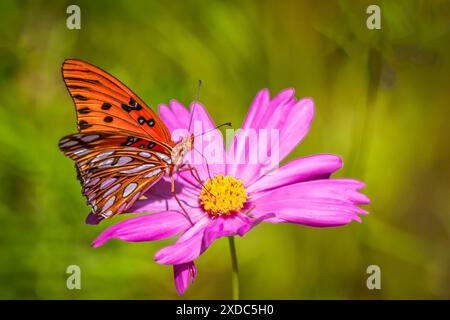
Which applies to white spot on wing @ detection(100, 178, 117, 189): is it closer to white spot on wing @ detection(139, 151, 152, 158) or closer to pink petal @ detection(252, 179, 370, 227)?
white spot on wing @ detection(139, 151, 152, 158)

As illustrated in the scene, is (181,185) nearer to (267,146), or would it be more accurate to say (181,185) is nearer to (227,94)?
(267,146)

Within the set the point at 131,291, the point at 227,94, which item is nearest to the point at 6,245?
the point at 131,291

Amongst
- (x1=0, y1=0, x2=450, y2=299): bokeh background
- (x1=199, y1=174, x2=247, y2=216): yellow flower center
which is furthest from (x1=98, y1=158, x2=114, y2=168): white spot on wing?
(x1=0, y1=0, x2=450, y2=299): bokeh background

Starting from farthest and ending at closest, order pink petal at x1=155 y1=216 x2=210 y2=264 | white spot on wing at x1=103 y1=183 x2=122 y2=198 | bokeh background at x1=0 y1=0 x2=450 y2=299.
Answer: bokeh background at x1=0 y1=0 x2=450 y2=299, white spot on wing at x1=103 y1=183 x2=122 y2=198, pink petal at x1=155 y1=216 x2=210 y2=264

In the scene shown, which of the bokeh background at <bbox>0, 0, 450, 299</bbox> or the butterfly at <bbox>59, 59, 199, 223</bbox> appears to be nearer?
the butterfly at <bbox>59, 59, 199, 223</bbox>

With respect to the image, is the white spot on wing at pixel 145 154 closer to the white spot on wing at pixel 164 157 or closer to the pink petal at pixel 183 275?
the white spot on wing at pixel 164 157

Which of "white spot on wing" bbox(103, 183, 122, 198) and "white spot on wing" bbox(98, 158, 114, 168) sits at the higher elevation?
"white spot on wing" bbox(98, 158, 114, 168)

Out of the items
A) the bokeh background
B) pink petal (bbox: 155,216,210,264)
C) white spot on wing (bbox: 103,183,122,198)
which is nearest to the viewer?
pink petal (bbox: 155,216,210,264)

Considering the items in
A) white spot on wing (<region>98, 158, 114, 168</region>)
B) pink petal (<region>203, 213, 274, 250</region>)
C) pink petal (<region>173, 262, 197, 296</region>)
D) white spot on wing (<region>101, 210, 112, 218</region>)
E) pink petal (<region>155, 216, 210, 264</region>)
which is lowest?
pink petal (<region>173, 262, 197, 296</region>)

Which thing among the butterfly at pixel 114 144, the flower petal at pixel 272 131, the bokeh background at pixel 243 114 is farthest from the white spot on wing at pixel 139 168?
the bokeh background at pixel 243 114
